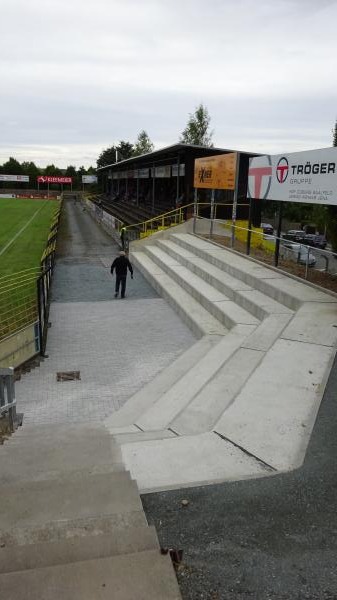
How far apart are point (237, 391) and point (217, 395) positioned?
28 centimetres

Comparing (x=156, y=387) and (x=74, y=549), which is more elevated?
(x=74, y=549)

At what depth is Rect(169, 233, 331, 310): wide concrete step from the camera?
35.6 feet

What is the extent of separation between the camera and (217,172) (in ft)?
65.0

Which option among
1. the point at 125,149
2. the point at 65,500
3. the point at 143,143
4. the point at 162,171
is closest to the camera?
the point at 65,500

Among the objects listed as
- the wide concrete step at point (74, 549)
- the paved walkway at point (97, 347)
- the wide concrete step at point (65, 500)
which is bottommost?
the paved walkway at point (97, 347)

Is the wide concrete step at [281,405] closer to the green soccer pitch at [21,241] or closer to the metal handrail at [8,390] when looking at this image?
the metal handrail at [8,390]

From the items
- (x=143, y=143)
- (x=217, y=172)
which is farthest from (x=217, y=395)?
(x=143, y=143)

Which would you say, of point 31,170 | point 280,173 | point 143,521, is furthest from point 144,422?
point 31,170

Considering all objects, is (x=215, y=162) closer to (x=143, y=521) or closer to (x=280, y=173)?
(x=280, y=173)

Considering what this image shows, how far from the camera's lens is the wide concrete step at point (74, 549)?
2.62 m

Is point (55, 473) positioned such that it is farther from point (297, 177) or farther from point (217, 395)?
point (297, 177)

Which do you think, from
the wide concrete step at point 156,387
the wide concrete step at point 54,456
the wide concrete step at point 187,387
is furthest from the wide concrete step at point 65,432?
the wide concrete step at point 187,387

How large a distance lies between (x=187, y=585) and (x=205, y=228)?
809 inches

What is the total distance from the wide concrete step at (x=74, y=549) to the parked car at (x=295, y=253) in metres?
11.2
